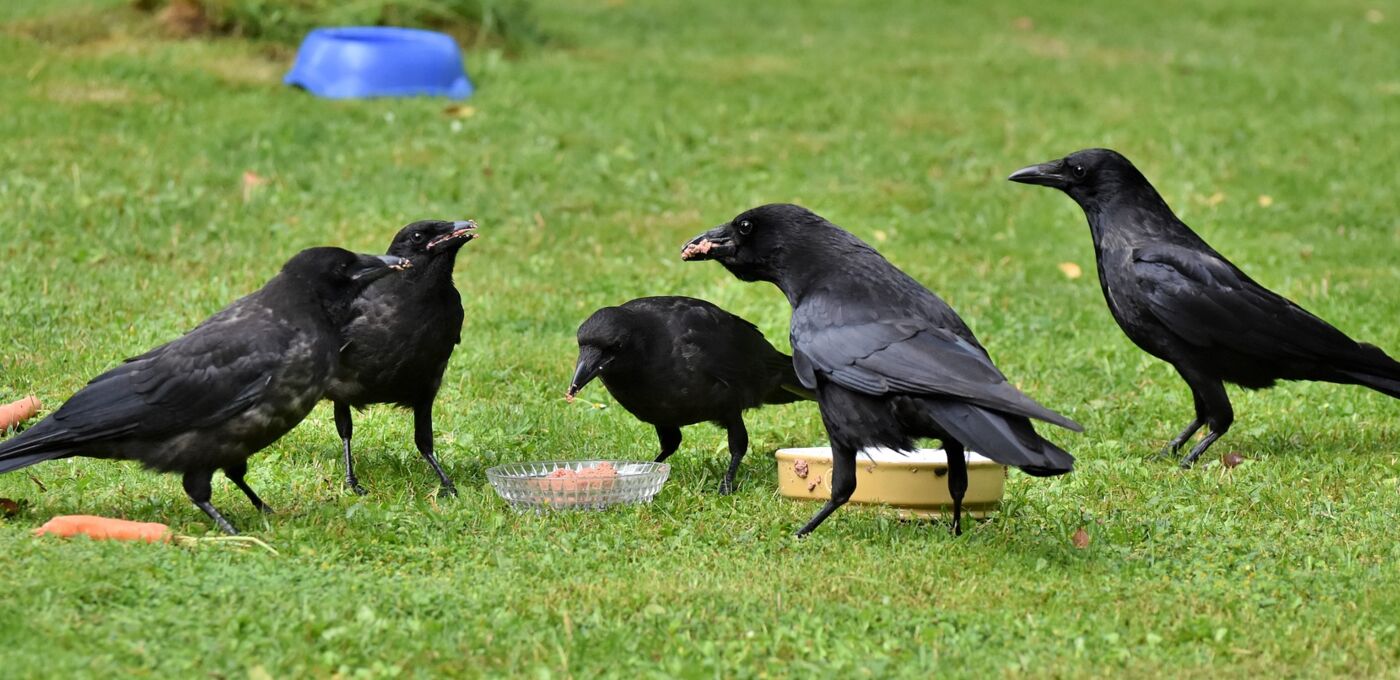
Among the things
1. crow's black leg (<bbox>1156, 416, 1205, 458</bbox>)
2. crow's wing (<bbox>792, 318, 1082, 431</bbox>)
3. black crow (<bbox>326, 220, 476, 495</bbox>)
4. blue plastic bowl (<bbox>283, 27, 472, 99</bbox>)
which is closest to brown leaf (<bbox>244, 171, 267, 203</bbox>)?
blue plastic bowl (<bbox>283, 27, 472, 99</bbox>)

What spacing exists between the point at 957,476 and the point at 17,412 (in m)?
4.48

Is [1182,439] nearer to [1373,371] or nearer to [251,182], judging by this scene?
[1373,371]

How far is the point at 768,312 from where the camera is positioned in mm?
10344

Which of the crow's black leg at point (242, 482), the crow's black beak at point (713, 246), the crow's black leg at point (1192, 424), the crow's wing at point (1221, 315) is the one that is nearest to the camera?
the crow's black leg at point (242, 482)

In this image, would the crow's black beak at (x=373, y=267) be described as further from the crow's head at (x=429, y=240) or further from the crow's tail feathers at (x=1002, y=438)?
the crow's tail feathers at (x=1002, y=438)

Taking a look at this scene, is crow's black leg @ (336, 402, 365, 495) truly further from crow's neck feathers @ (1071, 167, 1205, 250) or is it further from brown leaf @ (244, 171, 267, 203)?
brown leaf @ (244, 171, 267, 203)

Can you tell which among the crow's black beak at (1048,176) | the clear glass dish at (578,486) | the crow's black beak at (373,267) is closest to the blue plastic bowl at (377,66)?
the crow's black beak at (1048,176)

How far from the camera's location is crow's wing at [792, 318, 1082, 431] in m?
5.80

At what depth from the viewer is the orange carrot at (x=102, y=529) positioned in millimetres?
5547

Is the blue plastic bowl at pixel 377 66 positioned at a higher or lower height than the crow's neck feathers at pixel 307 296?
lower

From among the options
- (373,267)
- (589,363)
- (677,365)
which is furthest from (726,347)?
(373,267)

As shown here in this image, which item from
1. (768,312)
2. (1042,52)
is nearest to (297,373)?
(768,312)

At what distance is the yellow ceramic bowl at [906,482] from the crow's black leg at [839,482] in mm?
161

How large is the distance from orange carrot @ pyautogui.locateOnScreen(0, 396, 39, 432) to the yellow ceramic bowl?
3.72 m
